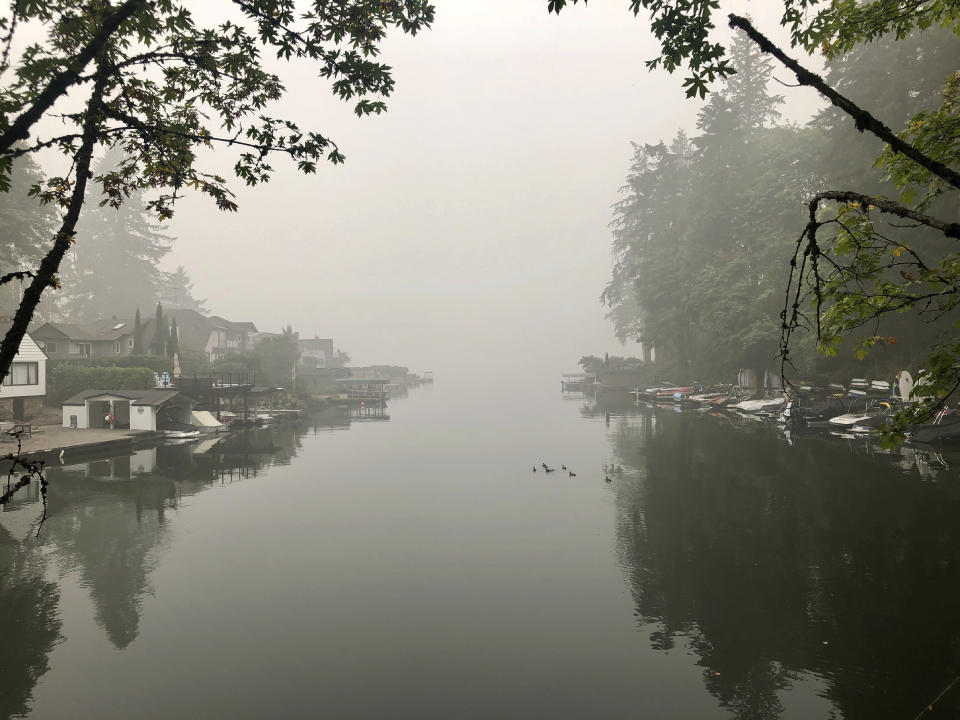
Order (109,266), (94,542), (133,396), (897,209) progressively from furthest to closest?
(109,266)
(133,396)
(94,542)
(897,209)

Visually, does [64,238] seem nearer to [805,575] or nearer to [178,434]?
[805,575]

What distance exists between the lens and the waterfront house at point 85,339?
61406 millimetres

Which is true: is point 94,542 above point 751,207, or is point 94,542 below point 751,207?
below

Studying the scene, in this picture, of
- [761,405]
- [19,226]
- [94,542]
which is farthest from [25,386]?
[761,405]

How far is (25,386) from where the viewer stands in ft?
153

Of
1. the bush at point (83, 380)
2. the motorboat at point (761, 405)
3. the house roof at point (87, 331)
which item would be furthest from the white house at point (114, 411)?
the motorboat at point (761, 405)

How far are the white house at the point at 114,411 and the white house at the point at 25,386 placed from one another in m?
2.67

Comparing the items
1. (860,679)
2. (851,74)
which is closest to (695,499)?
(860,679)

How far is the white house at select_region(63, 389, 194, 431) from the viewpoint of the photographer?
154 ft

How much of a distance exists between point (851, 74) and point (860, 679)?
48.7 metres

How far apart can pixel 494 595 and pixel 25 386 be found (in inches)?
1832

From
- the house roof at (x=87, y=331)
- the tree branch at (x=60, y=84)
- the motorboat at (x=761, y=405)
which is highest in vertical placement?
the house roof at (x=87, y=331)

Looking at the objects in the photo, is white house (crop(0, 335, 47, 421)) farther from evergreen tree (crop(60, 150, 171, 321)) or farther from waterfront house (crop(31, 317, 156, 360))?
evergreen tree (crop(60, 150, 171, 321))

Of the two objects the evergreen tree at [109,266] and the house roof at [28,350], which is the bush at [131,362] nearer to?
the house roof at [28,350]
